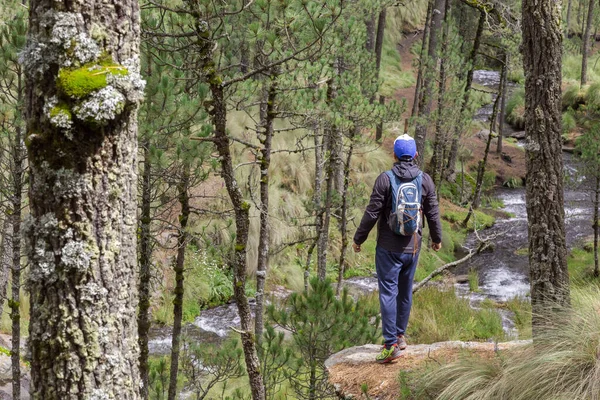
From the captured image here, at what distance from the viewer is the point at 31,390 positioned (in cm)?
277

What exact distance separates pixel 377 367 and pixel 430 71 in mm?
10698

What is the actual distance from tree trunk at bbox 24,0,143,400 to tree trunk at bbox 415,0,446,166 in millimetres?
11908

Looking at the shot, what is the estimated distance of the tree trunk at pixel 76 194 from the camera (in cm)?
261

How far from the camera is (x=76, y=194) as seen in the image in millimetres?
2656

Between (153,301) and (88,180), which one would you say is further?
(153,301)

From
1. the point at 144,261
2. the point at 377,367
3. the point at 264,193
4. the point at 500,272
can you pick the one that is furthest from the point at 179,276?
the point at 500,272

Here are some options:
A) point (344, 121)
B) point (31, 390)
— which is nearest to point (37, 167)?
point (31, 390)

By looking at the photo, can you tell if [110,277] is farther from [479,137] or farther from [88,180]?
[479,137]

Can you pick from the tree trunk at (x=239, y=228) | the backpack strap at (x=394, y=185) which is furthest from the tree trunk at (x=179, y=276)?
the backpack strap at (x=394, y=185)

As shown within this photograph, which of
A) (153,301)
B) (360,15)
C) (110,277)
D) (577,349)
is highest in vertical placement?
(360,15)

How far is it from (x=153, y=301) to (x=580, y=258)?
10442 millimetres

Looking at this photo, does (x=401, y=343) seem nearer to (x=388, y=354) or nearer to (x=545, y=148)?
(x=388, y=354)

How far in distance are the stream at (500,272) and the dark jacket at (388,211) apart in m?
2.39

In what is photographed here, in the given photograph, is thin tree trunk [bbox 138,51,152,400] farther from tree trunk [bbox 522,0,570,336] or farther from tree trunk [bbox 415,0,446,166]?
tree trunk [bbox 415,0,446,166]
